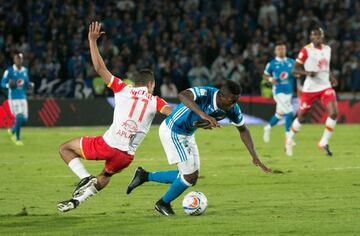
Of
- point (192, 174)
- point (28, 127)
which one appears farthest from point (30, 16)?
point (192, 174)

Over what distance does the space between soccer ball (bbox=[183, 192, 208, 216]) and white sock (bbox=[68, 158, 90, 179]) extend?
1.28 m

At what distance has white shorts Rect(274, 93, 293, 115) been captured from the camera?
23200mm

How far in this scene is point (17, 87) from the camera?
2441cm

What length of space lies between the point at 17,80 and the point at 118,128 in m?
12.9

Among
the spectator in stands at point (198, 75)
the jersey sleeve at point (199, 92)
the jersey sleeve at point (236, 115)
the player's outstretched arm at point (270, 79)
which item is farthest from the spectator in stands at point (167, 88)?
the jersey sleeve at point (199, 92)

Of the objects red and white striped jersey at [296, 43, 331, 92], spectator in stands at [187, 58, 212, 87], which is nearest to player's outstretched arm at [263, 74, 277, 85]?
red and white striped jersey at [296, 43, 331, 92]

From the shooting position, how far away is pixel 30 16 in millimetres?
32500

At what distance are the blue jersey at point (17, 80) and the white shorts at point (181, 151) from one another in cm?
1275

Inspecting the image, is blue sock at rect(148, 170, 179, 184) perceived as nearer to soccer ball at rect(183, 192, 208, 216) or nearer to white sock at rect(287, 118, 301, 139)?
soccer ball at rect(183, 192, 208, 216)

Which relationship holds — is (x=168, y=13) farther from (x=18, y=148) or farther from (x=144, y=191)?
(x=144, y=191)

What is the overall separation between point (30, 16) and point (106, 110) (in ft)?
16.0

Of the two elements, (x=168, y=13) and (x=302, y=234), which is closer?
(x=302, y=234)

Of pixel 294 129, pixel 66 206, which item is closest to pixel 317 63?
pixel 294 129

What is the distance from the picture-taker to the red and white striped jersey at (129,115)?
1183 centimetres
